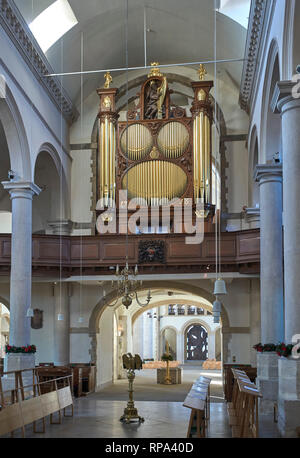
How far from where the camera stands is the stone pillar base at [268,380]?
45.0 ft

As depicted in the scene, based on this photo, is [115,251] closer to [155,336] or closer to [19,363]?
[19,363]

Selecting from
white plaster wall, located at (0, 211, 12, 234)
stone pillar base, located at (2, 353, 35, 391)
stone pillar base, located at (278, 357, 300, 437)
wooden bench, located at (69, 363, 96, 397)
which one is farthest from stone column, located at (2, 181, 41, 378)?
stone pillar base, located at (278, 357, 300, 437)

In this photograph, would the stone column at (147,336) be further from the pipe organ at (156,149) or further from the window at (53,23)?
the window at (53,23)

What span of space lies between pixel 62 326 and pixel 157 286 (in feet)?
12.1

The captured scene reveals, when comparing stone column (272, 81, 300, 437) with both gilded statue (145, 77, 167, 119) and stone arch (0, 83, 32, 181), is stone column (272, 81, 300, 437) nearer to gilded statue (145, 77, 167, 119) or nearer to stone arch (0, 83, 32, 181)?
stone arch (0, 83, 32, 181)

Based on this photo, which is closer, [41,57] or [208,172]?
[41,57]

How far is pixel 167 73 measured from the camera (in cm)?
2277

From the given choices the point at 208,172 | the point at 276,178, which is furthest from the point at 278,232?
the point at 208,172

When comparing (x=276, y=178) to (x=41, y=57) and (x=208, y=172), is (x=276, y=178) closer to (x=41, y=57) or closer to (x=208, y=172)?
Answer: (x=208, y=172)

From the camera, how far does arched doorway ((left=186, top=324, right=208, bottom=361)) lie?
39.5 meters

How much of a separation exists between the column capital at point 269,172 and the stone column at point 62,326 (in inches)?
363

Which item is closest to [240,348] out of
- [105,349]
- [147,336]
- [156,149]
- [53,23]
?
[105,349]

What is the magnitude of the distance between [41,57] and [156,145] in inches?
186

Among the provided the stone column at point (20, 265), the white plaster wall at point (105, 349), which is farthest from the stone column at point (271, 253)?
the white plaster wall at point (105, 349)
